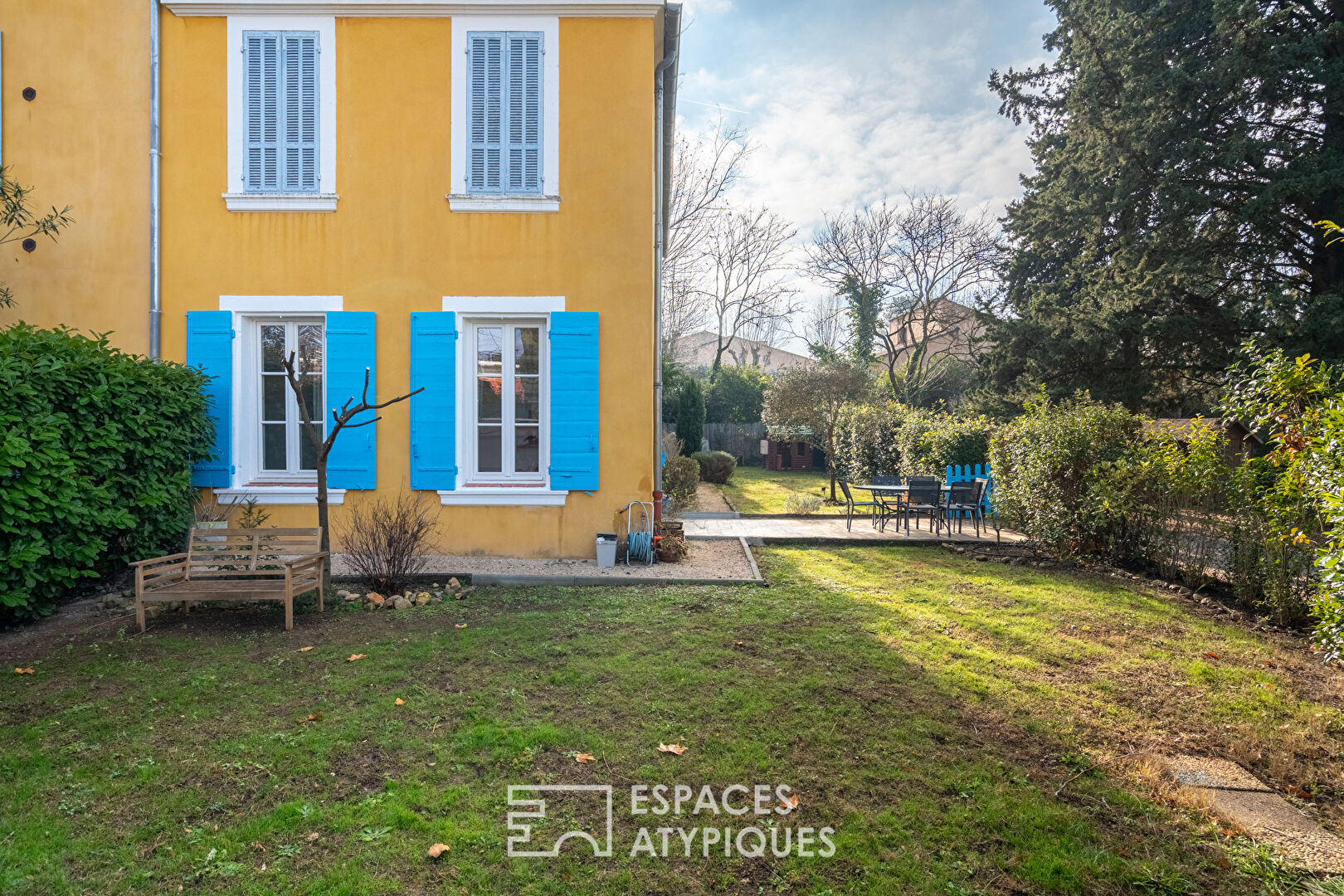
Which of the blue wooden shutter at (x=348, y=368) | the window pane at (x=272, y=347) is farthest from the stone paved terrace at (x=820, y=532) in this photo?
the window pane at (x=272, y=347)

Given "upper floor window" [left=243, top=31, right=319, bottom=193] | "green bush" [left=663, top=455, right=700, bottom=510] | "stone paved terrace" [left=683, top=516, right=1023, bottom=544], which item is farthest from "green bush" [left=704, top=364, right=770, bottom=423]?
"upper floor window" [left=243, top=31, right=319, bottom=193]

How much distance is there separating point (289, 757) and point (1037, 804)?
3.37 m

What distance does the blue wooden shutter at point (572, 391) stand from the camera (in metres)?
7.28

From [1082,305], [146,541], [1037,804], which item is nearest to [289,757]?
[1037,804]

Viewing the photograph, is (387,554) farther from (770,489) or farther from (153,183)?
(770,489)

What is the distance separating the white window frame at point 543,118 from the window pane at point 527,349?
1322mm

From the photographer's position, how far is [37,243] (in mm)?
7320

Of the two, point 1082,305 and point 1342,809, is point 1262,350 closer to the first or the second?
point 1082,305

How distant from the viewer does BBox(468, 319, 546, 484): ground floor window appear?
7.47 m

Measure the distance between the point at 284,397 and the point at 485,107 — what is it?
156 inches

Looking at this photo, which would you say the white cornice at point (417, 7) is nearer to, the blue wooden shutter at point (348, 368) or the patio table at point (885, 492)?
the blue wooden shutter at point (348, 368)

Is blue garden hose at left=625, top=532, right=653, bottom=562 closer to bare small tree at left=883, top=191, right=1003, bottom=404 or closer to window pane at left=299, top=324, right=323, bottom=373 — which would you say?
window pane at left=299, top=324, right=323, bottom=373

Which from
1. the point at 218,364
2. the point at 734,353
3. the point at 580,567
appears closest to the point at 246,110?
the point at 218,364

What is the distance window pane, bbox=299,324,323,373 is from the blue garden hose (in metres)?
4.08
